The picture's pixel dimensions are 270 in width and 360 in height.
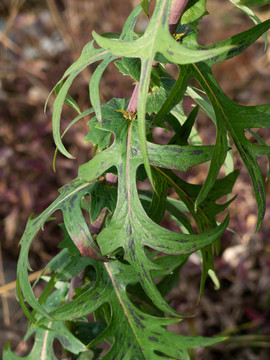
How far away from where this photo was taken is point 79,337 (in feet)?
3.02

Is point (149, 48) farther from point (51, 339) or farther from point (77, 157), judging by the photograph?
point (77, 157)

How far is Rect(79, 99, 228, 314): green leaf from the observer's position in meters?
0.61

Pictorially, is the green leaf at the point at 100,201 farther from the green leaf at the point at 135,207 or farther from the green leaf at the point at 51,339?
the green leaf at the point at 51,339

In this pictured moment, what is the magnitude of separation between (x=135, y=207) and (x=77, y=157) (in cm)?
192

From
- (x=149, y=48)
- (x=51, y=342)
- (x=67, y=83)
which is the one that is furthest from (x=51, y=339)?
(x=149, y=48)

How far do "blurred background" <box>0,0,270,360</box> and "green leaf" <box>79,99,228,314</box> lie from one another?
1.16 m

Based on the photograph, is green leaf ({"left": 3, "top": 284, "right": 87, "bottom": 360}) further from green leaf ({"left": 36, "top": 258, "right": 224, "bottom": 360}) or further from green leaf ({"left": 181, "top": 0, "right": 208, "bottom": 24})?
green leaf ({"left": 181, "top": 0, "right": 208, "bottom": 24})

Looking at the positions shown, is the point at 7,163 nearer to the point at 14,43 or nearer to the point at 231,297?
the point at 14,43

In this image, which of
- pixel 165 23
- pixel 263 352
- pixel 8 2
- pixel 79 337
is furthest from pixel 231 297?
pixel 8 2

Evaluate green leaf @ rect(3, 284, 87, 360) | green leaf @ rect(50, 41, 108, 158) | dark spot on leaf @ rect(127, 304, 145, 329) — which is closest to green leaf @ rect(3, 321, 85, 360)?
green leaf @ rect(3, 284, 87, 360)

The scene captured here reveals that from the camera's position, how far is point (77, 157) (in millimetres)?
2533

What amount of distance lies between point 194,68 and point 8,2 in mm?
2925

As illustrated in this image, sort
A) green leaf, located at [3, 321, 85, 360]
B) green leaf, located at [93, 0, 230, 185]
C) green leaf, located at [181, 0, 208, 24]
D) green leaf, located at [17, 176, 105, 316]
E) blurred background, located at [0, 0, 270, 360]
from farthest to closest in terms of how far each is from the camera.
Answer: blurred background, located at [0, 0, 270, 360]
green leaf, located at [3, 321, 85, 360]
green leaf, located at [17, 176, 105, 316]
green leaf, located at [181, 0, 208, 24]
green leaf, located at [93, 0, 230, 185]

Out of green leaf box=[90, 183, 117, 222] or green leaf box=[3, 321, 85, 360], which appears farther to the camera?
green leaf box=[3, 321, 85, 360]
